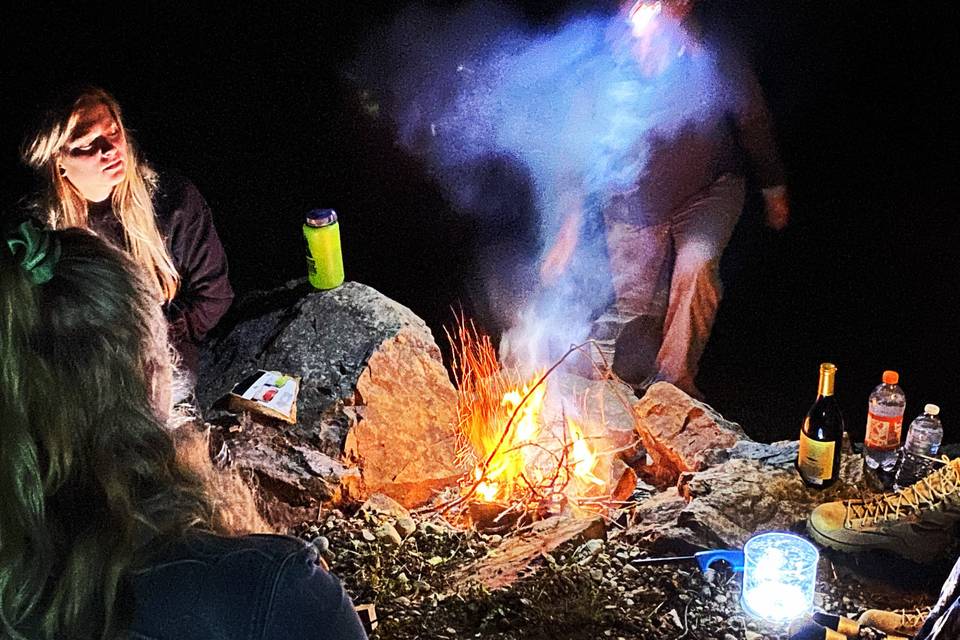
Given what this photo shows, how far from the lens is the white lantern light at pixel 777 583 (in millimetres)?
3012

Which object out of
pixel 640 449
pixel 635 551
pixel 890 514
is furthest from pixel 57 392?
pixel 640 449

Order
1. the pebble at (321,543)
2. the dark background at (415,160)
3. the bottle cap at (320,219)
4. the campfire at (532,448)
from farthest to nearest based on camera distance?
the dark background at (415,160), the bottle cap at (320,219), the campfire at (532,448), the pebble at (321,543)

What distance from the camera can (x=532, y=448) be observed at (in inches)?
180

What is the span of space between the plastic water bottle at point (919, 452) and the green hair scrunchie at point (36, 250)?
3.71 metres

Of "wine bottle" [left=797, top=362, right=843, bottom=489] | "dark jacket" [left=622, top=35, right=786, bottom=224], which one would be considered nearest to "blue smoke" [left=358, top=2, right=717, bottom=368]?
"dark jacket" [left=622, top=35, right=786, bottom=224]

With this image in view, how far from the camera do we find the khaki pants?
5.89m

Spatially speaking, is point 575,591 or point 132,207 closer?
point 575,591

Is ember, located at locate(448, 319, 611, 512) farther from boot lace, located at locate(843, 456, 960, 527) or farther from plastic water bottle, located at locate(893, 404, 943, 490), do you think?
plastic water bottle, located at locate(893, 404, 943, 490)

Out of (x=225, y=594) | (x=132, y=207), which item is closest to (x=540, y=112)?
(x=132, y=207)

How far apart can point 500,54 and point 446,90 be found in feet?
1.99

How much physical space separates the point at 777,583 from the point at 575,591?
74cm

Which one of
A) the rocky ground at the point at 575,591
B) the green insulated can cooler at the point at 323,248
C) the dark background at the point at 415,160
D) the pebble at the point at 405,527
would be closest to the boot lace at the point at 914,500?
the rocky ground at the point at 575,591

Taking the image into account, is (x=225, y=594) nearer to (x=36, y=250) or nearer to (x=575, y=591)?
(x=36, y=250)

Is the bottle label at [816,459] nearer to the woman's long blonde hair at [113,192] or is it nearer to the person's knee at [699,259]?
the person's knee at [699,259]
